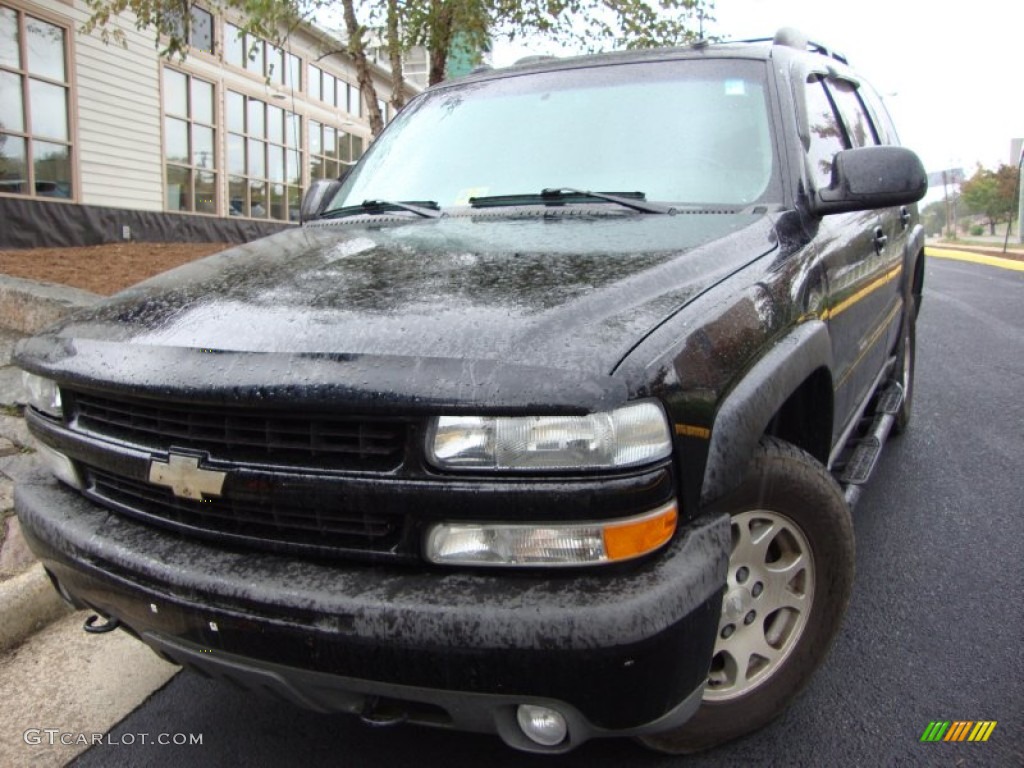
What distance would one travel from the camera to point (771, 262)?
7.43 ft

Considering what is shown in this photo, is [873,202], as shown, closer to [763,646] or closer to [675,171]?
[675,171]

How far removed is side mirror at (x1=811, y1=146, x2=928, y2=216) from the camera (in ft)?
8.29

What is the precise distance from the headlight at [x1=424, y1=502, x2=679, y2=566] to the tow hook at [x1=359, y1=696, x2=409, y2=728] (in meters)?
0.34

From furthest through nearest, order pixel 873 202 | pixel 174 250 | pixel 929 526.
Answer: pixel 174 250
pixel 929 526
pixel 873 202

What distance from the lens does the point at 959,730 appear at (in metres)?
2.23

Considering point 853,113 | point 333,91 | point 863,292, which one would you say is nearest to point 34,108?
point 333,91

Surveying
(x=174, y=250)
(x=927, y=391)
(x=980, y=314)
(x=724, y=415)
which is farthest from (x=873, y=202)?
(x=174, y=250)

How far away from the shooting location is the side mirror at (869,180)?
2.53 m

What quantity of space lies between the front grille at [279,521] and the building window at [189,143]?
15.9 metres

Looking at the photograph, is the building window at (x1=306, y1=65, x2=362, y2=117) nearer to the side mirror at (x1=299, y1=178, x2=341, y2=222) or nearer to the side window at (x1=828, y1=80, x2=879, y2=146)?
the side mirror at (x1=299, y1=178, x2=341, y2=222)

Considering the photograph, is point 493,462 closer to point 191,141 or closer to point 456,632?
point 456,632

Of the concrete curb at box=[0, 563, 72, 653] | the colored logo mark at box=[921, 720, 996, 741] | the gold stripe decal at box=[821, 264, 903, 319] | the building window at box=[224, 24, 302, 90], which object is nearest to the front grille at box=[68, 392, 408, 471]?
the concrete curb at box=[0, 563, 72, 653]

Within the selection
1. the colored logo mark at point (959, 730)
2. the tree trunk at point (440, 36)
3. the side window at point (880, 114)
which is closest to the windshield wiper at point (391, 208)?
the colored logo mark at point (959, 730)

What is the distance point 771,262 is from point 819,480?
60cm
